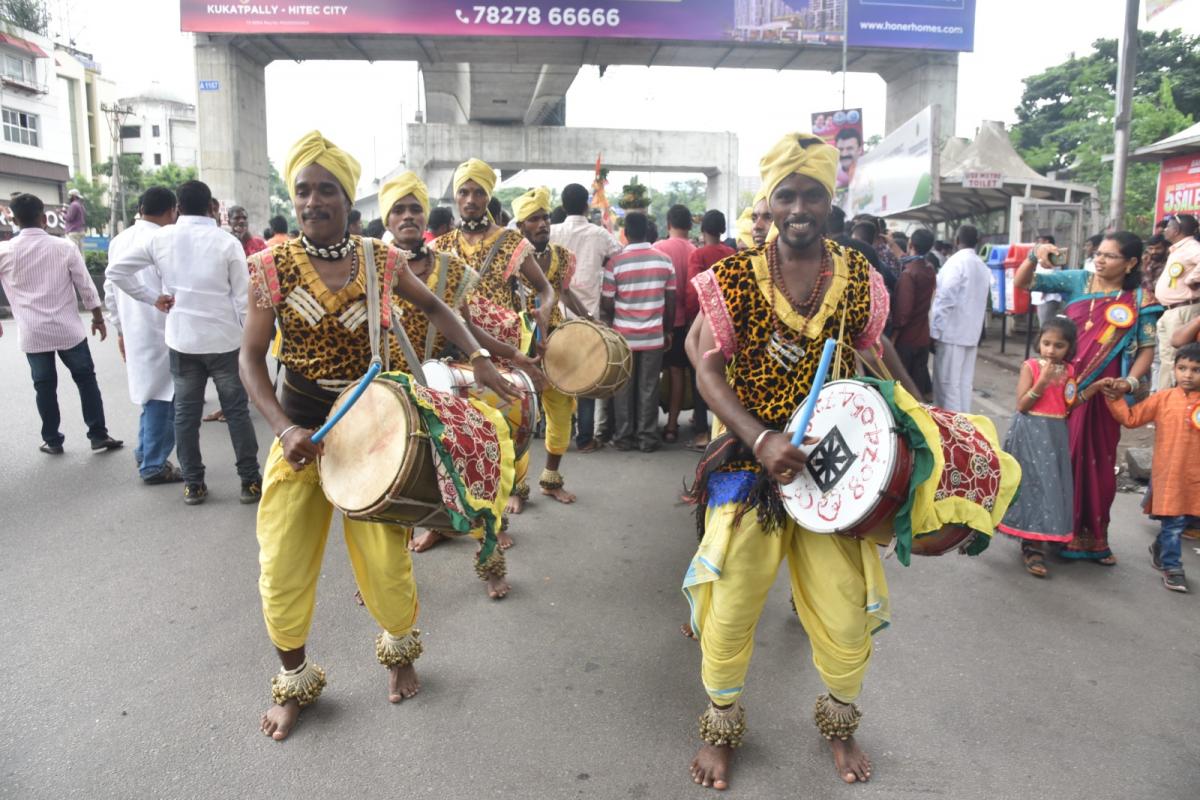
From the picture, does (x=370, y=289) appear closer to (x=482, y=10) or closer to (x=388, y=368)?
(x=388, y=368)

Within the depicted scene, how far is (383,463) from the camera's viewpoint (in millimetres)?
2574

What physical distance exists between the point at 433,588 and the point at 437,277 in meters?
1.58

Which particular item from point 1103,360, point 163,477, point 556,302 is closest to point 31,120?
point 163,477

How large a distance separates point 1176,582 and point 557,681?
331 centimetres

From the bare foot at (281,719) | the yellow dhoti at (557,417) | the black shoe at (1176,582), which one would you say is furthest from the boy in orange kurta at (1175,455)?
the bare foot at (281,719)

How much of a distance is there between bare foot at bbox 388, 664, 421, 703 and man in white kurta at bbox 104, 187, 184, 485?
3.86 m

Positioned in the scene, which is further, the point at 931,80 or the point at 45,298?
the point at 931,80

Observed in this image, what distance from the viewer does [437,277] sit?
431 cm

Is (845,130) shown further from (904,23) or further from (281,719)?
(281,719)

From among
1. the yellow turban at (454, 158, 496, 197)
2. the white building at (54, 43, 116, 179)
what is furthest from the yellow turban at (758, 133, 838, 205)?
the white building at (54, 43, 116, 179)

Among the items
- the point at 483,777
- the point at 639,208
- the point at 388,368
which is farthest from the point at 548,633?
the point at 639,208

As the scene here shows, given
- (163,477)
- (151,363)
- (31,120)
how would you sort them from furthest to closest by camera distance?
(31,120), (151,363), (163,477)

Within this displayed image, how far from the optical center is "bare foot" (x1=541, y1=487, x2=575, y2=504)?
233 inches

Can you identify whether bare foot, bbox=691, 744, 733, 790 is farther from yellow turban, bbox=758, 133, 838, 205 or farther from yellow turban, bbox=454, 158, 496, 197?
yellow turban, bbox=454, 158, 496, 197
